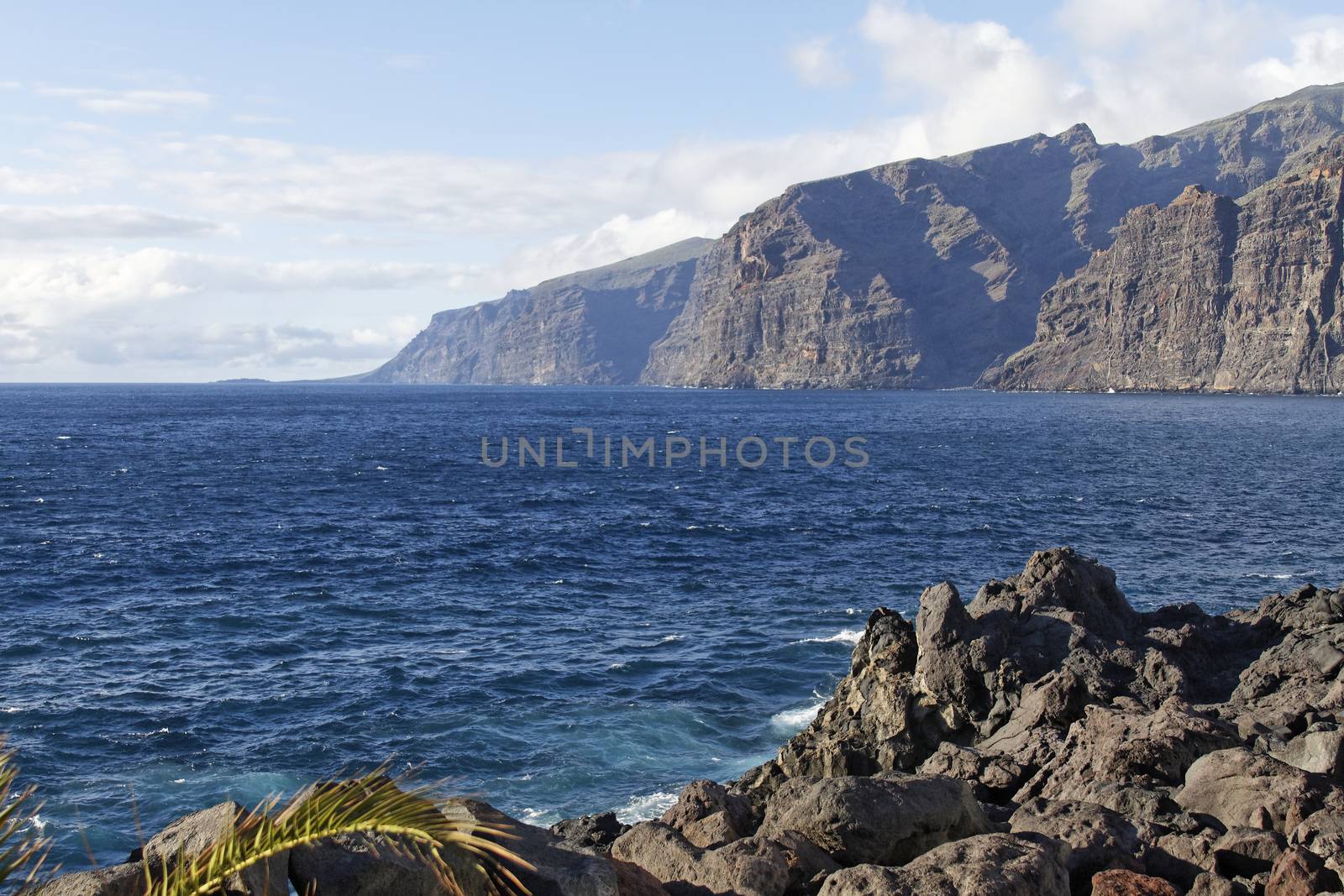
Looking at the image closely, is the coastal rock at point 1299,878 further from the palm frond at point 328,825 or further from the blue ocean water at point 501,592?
Result: the palm frond at point 328,825

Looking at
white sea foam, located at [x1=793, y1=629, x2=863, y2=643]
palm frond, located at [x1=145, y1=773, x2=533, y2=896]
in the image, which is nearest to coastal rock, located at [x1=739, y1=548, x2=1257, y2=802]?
white sea foam, located at [x1=793, y1=629, x2=863, y2=643]

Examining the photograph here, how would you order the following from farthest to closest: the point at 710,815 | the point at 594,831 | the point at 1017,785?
1. the point at 1017,785
2. the point at 594,831
3. the point at 710,815

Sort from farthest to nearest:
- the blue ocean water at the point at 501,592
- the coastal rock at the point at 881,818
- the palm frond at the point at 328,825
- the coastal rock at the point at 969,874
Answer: the blue ocean water at the point at 501,592 < the coastal rock at the point at 881,818 < the coastal rock at the point at 969,874 < the palm frond at the point at 328,825

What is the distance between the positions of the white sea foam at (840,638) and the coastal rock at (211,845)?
83.3 feet

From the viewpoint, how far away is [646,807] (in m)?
22.5

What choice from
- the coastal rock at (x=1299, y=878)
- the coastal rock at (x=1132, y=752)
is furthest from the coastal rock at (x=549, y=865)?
the coastal rock at (x=1132, y=752)

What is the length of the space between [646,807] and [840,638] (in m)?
12.9

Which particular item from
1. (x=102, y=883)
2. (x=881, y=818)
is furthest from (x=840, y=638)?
(x=102, y=883)

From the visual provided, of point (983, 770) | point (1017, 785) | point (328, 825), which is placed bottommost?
point (1017, 785)

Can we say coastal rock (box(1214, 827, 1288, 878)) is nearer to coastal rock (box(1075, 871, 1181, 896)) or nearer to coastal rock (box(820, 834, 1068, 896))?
coastal rock (box(1075, 871, 1181, 896))

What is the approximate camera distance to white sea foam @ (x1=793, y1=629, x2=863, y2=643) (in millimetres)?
33594

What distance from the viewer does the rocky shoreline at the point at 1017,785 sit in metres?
10.5

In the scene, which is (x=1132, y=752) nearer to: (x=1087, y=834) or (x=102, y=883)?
(x=1087, y=834)

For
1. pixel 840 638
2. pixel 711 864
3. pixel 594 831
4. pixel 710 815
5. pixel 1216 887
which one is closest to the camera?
pixel 1216 887
